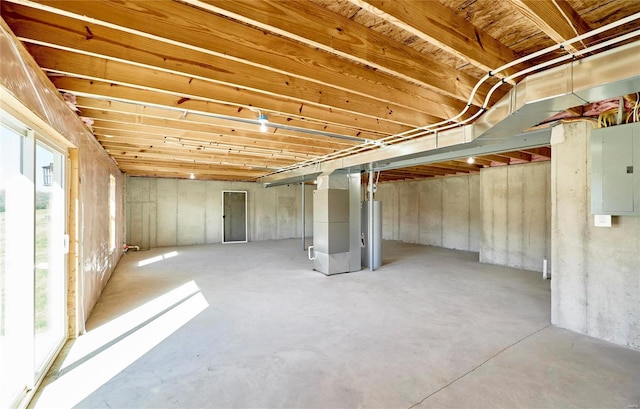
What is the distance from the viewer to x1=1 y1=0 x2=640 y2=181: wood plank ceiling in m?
1.48

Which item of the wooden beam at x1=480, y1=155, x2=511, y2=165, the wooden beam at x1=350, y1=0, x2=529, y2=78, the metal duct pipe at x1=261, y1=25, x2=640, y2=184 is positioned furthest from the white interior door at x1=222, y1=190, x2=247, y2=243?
the wooden beam at x1=350, y1=0, x2=529, y2=78

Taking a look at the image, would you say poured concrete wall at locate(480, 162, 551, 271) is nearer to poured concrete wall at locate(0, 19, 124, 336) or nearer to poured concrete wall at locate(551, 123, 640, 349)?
poured concrete wall at locate(551, 123, 640, 349)

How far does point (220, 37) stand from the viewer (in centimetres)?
171

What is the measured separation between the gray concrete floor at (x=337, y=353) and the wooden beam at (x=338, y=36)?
2.16m

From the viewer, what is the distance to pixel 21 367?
1825mm

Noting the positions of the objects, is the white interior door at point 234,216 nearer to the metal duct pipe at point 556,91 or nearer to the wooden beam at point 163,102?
the wooden beam at point 163,102

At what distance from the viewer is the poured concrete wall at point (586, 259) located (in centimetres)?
257

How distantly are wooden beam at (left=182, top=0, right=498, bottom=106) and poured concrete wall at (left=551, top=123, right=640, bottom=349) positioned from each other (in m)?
1.64

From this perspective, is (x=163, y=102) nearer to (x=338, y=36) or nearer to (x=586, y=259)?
(x=338, y=36)

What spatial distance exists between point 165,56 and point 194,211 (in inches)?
310

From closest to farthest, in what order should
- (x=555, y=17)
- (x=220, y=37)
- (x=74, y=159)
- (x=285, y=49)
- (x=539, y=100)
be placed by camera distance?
(x=555, y=17), (x=220, y=37), (x=285, y=49), (x=539, y=100), (x=74, y=159)

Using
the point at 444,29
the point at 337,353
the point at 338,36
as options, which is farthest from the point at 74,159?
the point at 444,29

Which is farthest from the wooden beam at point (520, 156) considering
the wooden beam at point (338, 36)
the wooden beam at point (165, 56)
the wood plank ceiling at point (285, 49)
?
the wooden beam at point (338, 36)

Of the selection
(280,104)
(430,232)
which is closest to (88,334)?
(280,104)
